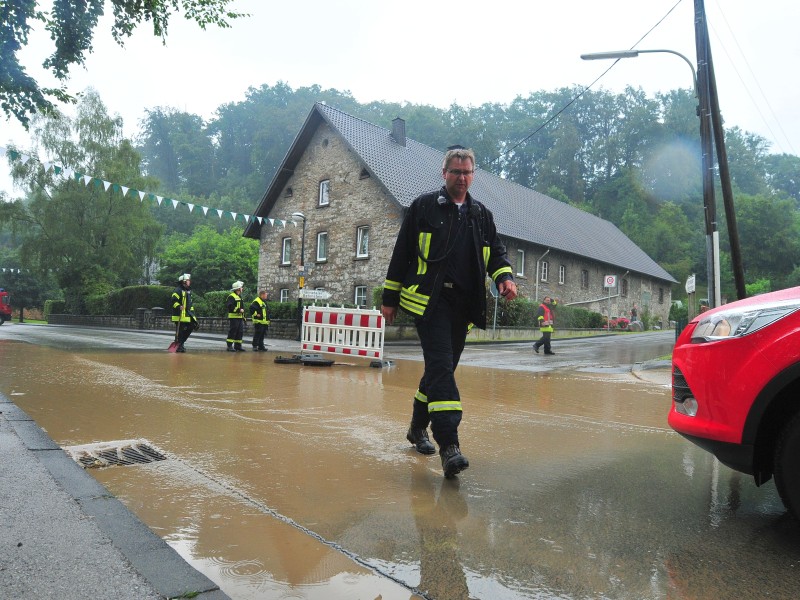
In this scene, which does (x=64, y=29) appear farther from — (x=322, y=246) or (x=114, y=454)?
(x=322, y=246)

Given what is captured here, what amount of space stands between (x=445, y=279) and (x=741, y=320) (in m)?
1.62

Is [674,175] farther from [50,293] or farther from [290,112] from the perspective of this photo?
[50,293]

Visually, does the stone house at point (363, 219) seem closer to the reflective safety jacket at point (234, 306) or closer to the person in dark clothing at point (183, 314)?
the reflective safety jacket at point (234, 306)

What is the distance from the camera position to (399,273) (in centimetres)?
408

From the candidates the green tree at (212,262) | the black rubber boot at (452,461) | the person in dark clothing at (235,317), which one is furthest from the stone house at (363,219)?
the black rubber boot at (452,461)

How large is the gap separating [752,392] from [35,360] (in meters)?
11.1

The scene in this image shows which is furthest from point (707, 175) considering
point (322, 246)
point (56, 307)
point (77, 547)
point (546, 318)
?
point (56, 307)

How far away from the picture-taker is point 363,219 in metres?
30.2

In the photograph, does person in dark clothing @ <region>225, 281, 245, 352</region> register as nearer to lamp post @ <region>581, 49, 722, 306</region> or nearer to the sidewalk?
lamp post @ <region>581, 49, 722, 306</region>

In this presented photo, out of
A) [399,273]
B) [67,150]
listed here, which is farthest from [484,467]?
[67,150]

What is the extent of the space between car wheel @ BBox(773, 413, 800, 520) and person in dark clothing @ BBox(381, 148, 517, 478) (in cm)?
160

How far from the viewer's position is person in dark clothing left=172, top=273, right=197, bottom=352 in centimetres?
1428

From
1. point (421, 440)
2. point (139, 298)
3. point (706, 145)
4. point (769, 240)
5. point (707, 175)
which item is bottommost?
point (421, 440)

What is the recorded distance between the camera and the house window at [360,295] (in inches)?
1184
